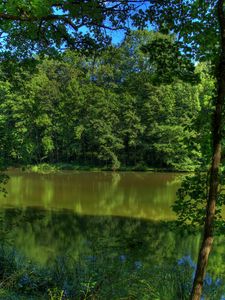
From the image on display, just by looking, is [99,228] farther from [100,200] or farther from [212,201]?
[212,201]

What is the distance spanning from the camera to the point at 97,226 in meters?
14.6

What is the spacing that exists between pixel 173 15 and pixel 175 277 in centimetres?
474

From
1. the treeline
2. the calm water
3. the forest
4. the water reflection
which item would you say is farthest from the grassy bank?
the treeline

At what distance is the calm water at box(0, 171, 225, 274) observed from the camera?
34.1 feet

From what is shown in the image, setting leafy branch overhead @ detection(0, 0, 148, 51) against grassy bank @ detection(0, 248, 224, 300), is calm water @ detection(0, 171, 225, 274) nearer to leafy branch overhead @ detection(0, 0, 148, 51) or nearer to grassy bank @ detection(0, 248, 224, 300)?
grassy bank @ detection(0, 248, 224, 300)

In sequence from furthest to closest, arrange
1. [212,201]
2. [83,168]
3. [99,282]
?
[83,168] < [99,282] < [212,201]

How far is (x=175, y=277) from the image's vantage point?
6996 millimetres

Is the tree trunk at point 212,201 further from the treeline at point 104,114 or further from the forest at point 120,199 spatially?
the treeline at point 104,114

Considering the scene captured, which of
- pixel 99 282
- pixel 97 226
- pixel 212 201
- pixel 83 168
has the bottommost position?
pixel 97 226

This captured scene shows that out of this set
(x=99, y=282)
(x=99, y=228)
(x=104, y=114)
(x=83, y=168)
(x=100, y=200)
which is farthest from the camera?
(x=83, y=168)

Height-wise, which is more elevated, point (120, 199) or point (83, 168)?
point (83, 168)

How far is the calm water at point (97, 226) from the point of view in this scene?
1040cm

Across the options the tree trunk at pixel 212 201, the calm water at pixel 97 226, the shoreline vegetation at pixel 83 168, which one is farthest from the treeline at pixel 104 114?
the tree trunk at pixel 212 201

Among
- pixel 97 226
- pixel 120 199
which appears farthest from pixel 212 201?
pixel 120 199
